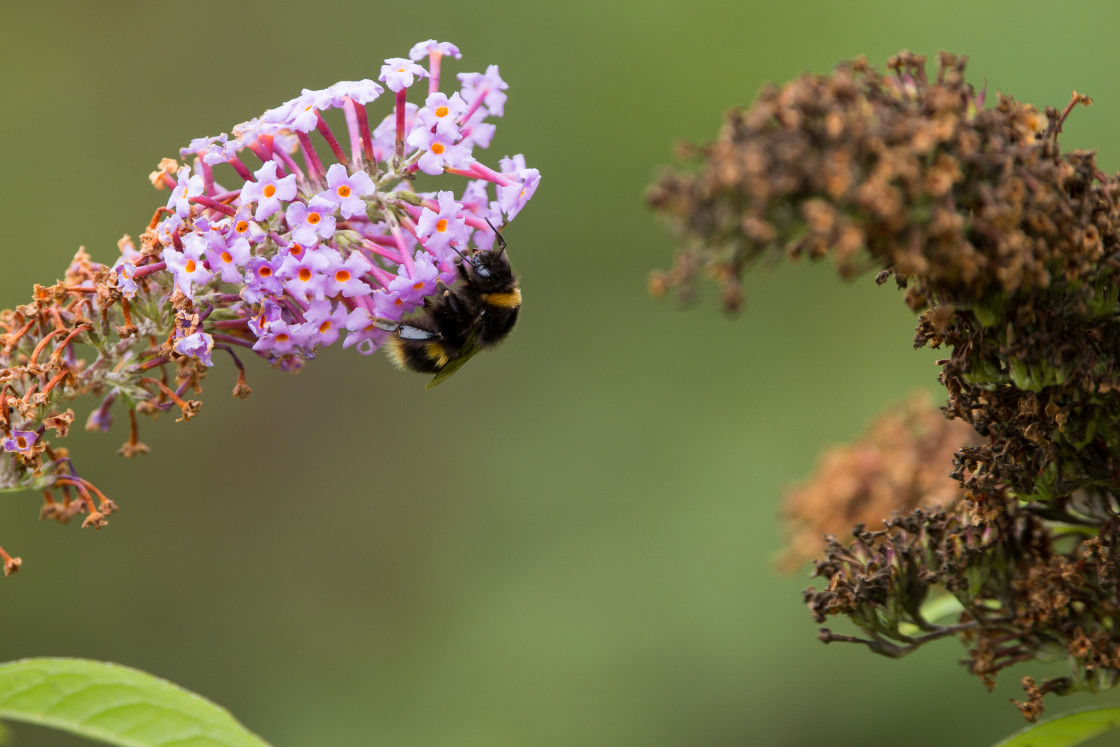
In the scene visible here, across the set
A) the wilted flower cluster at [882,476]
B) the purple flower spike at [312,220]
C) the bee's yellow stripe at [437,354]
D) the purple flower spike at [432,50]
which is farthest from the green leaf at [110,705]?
the wilted flower cluster at [882,476]

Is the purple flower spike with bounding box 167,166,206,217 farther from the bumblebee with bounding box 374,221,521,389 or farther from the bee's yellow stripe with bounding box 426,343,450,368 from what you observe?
the bee's yellow stripe with bounding box 426,343,450,368

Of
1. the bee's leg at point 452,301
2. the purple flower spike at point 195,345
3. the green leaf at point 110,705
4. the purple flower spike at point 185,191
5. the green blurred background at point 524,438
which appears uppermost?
the green blurred background at point 524,438

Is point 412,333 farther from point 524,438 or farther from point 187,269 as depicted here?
point 524,438

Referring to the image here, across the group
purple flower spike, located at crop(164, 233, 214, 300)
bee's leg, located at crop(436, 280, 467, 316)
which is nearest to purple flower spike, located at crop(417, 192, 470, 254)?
purple flower spike, located at crop(164, 233, 214, 300)

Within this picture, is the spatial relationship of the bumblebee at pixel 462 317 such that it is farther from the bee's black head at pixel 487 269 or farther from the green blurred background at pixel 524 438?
the green blurred background at pixel 524 438

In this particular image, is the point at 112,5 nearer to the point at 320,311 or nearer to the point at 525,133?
the point at 525,133

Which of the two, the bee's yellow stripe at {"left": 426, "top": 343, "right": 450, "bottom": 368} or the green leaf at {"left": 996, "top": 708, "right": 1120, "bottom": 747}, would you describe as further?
the bee's yellow stripe at {"left": 426, "top": 343, "right": 450, "bottom": 368}

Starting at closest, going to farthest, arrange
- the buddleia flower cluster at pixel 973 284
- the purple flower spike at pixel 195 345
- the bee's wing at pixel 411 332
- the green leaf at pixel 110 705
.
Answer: the buddleia flower cluster at pixel 973 284
the green leaf at pixel 110 705
the purple flower spike at pixel 195 345
the bee's wing at pixel 411 332
